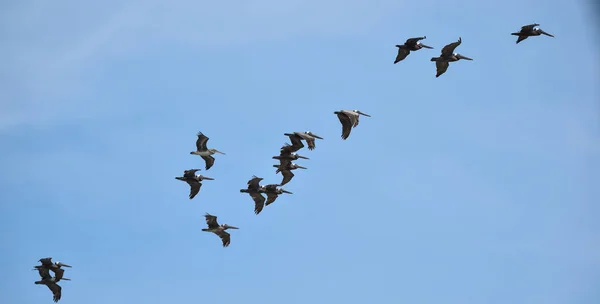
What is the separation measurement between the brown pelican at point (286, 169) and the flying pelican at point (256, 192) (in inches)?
67.4

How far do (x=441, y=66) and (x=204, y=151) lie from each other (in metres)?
15.4

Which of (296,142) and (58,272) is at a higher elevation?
(296,142)

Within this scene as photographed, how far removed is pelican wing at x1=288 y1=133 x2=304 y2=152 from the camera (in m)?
84.6

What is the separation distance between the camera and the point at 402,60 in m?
82.9

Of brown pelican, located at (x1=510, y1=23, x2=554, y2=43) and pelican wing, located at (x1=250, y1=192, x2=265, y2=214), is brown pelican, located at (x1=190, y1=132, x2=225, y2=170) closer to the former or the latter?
pelican wing, located at (x1=250, y1=192, x2=265, y2=214)

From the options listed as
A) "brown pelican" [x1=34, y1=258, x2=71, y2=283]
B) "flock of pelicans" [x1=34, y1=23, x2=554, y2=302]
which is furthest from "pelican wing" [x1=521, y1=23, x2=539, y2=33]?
"brown pelican" [x1=34, y1=258, x2=71, y2=283]

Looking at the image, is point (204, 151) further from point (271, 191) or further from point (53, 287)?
point (53, 287)

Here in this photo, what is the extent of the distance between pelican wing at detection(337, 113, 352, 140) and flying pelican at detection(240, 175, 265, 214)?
6.78m

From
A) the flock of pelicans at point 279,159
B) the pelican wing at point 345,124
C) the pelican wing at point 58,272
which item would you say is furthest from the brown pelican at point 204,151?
Result: the pelican wing at point 58,272

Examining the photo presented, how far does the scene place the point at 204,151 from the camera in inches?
3319

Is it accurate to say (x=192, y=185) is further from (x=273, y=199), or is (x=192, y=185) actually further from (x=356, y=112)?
(x=356, y=112)

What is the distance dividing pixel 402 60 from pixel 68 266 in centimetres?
2451

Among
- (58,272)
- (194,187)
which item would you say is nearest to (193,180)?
(194,187)

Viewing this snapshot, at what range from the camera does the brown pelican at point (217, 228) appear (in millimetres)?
86250
